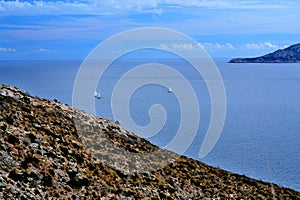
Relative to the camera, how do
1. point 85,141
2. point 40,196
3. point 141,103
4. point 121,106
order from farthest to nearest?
1. point 141,103
2. point 121,106
3. point 85,141
4. point 40,196

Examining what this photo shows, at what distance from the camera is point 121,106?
90.4 meters

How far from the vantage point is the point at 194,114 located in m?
78.2

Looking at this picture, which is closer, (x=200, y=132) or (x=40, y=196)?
(x=40, y=196)

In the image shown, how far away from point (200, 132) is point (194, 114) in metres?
15.1

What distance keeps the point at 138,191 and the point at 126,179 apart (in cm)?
106

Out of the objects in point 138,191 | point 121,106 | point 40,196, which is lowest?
point 40,196

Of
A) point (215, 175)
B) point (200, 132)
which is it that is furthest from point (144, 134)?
point (215, 175)

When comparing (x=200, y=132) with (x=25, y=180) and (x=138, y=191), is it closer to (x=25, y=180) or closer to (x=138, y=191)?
(x=138, y=191)

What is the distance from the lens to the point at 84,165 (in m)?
21.1

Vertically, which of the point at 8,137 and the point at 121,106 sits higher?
the point at 121,106

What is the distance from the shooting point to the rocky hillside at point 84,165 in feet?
58.3

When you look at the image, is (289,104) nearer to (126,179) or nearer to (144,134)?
(144,134)

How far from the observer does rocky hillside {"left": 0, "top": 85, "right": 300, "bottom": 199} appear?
17.8 meters

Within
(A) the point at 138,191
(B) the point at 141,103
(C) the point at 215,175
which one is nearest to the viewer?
(A) the point at 138,191
